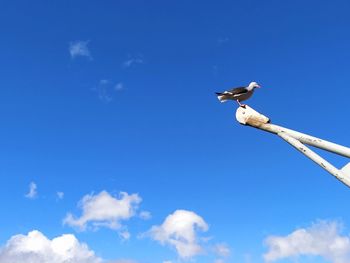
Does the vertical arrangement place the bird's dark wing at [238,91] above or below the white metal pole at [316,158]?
above

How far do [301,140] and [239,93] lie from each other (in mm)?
2052

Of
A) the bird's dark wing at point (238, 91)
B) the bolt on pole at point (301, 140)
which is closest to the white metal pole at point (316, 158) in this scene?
the bolt on pole at point (301, 140)

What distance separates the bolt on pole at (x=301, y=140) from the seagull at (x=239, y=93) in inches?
22.0

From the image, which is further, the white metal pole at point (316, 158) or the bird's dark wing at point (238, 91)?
the bird's dark wing at point (238, 91)

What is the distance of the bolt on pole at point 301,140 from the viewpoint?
841 centimetres

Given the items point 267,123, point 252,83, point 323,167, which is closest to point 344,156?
point 323,167

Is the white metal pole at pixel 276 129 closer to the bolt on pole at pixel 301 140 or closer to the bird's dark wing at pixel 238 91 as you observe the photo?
the bolt on pole at pixel 301 140

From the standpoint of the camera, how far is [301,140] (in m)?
8.95

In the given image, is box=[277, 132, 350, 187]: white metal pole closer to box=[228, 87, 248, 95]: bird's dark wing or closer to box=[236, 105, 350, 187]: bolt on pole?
box=[236, 105, 350, 187]: bolt on pole

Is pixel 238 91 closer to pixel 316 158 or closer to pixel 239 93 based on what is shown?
pixel 239 93

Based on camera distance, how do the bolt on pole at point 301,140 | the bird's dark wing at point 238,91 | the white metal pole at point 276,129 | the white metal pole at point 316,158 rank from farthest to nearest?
the bird's dark wing at point 238,91 < the white metal pole at point 276,129 < the bolt on pole at point 301,140 < the white metal pole at point 316,158

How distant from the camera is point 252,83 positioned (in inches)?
415

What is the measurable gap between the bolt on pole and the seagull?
0.56 meters

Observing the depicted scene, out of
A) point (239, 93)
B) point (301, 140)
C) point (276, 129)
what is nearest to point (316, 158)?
point (301, 140)
